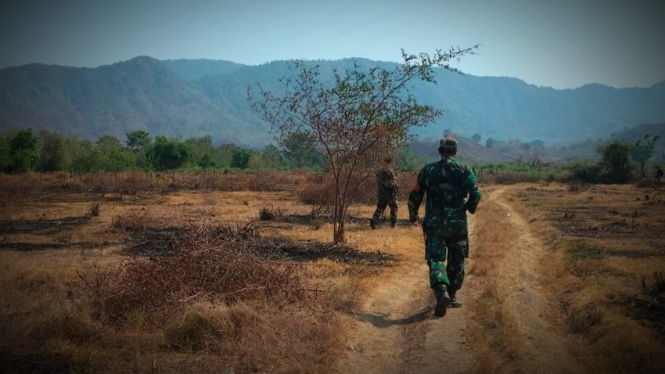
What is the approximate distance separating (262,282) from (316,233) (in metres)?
8.77

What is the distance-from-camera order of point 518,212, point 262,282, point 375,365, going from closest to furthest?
point 375,365
point 262,282
point 518,212

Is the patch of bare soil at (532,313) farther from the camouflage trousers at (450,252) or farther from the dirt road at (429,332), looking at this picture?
the camouflage trousers at (450,252)

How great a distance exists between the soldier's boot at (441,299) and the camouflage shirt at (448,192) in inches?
35.8

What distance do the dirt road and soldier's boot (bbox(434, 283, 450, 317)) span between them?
19 centimetres

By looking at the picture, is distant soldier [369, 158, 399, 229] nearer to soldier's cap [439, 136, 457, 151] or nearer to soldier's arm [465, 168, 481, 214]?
soldier's cap [439, 136, 457, 151]

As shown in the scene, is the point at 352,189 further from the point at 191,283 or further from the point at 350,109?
the point at 191,283

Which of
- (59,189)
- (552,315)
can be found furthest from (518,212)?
(59,189)

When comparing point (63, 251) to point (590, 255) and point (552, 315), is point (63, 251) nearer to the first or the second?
point (552, 315)

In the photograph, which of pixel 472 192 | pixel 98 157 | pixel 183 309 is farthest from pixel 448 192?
pixel 98 157

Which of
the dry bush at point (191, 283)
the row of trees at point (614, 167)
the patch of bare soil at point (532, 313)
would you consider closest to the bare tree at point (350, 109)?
the patch of bare soil at point (532, 313)

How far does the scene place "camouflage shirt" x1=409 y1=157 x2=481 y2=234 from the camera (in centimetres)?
712

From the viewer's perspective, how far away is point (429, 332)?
649 cm

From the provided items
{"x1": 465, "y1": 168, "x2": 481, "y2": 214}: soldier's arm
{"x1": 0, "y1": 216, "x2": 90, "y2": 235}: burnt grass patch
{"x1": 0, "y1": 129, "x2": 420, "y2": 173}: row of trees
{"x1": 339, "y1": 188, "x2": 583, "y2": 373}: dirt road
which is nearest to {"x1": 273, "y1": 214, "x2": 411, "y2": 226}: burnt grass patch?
{"x1": 0, "y1": 129, "x2": 420, "y2": 173}: row of trees

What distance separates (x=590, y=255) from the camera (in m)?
11.6
